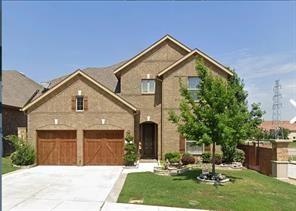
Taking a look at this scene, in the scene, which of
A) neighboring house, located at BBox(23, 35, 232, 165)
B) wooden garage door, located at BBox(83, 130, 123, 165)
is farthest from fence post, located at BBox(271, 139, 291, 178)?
wooden garage door, located at BBox(83, 130, 123, 165)

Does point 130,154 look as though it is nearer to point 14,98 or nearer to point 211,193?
point 211,193

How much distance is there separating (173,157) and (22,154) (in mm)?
9771

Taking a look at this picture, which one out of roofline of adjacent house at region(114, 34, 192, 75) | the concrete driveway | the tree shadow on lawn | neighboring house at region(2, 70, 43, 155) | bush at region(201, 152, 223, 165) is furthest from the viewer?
neighboring house at region(2, 70, 43, 155)

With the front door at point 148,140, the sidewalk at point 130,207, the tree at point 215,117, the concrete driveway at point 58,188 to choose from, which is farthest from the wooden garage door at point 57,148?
the sidewalk at point 130,207

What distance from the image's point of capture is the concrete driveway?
1072 centimetres

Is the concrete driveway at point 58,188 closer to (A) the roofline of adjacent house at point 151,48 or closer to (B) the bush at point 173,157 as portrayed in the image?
(B) the bush at point 173,157

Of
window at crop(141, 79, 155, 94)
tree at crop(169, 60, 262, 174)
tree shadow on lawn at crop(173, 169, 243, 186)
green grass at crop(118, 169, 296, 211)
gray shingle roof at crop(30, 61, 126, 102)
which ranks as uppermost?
gray shingle roof at crop(30, 61, 126, 102)

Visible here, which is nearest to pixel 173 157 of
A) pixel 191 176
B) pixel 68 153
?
pixel 191 176

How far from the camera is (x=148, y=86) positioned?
24.6 meters

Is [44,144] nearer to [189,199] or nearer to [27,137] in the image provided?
[27,137]

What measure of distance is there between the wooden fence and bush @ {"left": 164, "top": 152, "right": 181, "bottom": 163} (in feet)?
16.3

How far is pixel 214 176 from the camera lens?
15.4 m

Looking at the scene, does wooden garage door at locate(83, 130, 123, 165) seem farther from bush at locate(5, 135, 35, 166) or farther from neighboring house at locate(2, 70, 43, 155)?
neighboring house at locate(2, 70, 43, 155)

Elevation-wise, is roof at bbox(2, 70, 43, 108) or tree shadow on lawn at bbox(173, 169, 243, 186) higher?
roof at bbox(2, 70, 43, 108)
